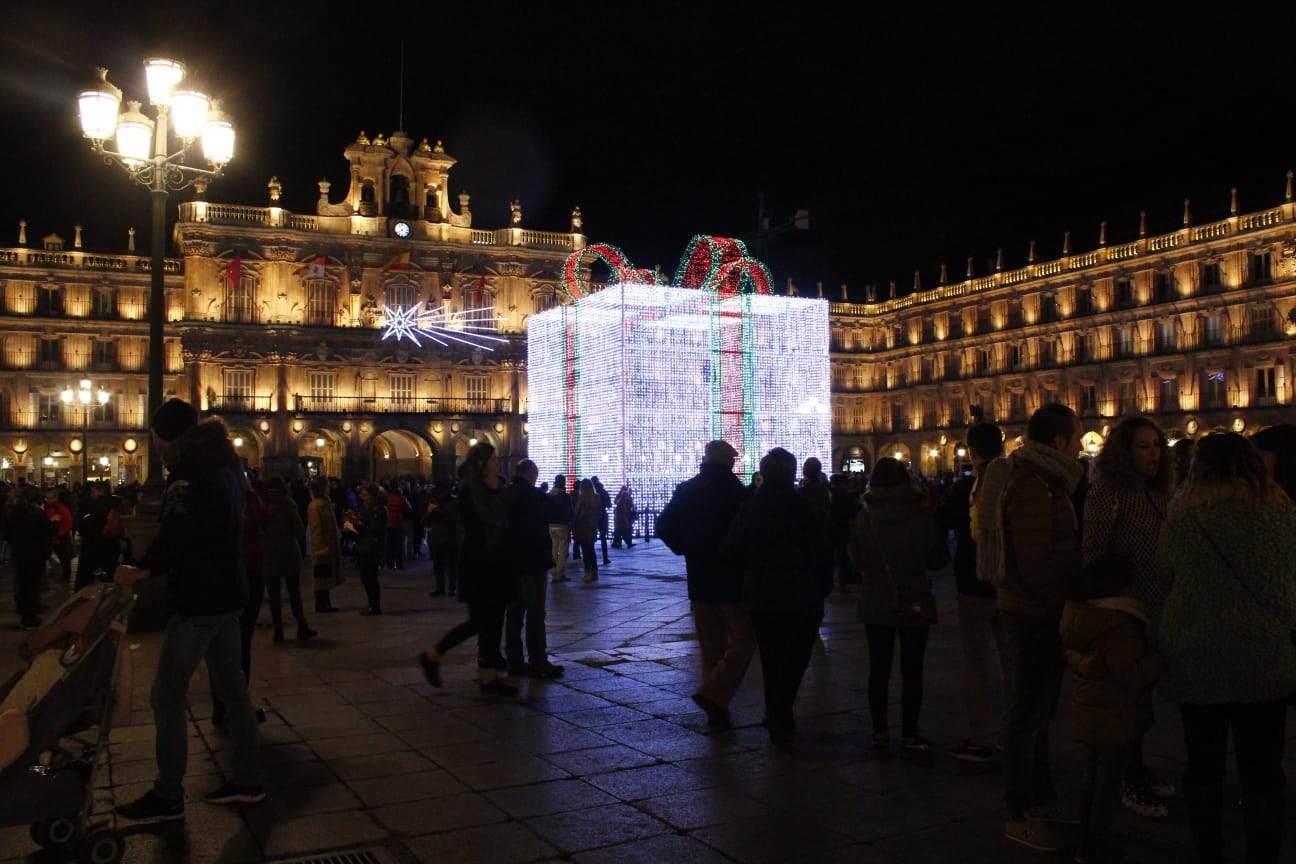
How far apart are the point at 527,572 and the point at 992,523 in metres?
3.93

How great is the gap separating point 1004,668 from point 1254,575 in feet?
5.66

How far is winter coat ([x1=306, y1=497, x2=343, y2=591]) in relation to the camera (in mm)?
11258

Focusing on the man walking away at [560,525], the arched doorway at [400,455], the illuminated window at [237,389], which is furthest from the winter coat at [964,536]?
the illuminated window at [237,389]

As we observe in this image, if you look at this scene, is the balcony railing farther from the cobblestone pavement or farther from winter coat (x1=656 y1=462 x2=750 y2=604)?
winter coat (x1=656 y1=462 x2=750 y2=604)

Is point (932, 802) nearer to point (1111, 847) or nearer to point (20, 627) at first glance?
point (1111, 847)

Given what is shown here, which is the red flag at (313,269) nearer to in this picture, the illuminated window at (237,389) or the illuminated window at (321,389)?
the illuminated window at (321,389)

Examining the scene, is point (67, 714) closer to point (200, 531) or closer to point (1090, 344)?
point (200, 531)

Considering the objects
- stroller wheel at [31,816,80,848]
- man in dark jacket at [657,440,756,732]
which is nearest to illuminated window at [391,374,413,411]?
man in dark jacket at [657,440,756,732]

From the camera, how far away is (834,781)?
5.10 metres

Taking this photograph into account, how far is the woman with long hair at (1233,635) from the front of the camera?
142 inches

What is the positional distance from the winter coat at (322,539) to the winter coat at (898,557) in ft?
22.8

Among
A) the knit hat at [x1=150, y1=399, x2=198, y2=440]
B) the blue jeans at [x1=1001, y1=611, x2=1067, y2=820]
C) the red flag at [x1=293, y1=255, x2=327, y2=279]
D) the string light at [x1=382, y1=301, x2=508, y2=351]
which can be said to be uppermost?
the red flag at [x1=293, y1=255, x2=327, y2=279]

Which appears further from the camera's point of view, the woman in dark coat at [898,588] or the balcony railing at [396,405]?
the balcony railing at [396,405]

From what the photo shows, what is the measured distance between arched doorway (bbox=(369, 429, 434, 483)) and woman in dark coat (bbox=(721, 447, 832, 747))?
3895 centimetres
